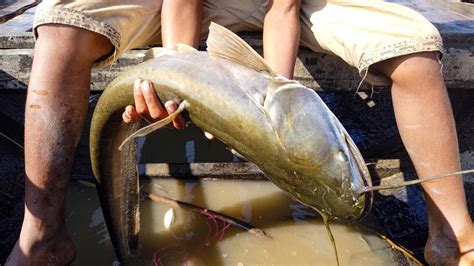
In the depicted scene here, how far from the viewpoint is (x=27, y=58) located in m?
2.63

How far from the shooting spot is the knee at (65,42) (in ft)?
6.30

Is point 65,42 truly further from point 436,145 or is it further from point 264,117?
point 436,145

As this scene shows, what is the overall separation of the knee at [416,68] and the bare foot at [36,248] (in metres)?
1.64

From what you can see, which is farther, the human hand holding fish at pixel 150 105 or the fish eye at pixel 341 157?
the human hand holding fish at pixel 150 105

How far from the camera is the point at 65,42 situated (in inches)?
76.1

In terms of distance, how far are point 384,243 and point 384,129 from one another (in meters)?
1.36

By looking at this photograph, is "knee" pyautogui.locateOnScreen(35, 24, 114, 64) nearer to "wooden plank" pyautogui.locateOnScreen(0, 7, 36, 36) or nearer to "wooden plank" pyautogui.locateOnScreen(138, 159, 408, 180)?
"wooden plank" pyautogui.locateOnScreen(0, 7, 36, 36)

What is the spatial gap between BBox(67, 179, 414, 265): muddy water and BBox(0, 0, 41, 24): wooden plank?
1.42 meters

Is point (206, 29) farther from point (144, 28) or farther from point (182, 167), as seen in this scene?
point (182, 167)

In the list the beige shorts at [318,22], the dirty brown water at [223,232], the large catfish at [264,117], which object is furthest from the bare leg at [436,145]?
the large catfish at [264,117]

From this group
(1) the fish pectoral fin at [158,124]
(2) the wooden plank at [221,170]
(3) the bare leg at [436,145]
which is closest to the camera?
(1) the fish pectoral fin at [158,124]

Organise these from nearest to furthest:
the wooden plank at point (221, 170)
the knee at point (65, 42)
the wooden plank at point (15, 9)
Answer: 1. the knee at point (65, 42)
2. the wooden plank at point (221, 170)
3. the wooden plank at point (15, 9)

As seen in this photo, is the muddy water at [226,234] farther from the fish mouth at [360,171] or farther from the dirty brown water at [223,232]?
the fish mouth at [360,171]

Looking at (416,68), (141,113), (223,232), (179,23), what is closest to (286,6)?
(179,23)
